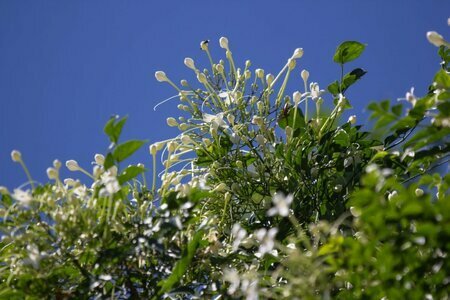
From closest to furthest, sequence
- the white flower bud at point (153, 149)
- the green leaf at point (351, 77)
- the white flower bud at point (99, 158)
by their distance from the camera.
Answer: the white flower bud at point (99, 158)
the white flower bud at point (153, 149)
the green leaf at point (351, 77)

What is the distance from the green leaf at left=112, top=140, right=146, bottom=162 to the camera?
126cm

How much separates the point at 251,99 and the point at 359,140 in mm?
302

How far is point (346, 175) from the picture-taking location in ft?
6.00

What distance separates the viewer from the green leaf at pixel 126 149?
4.14ft

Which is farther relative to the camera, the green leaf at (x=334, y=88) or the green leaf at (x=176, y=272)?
the green leaf at (x=334, y=88)

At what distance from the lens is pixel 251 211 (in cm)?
185

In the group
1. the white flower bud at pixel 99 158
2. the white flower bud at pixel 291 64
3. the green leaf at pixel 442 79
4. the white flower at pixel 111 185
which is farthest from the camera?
the white flower bud at pixel 291 64

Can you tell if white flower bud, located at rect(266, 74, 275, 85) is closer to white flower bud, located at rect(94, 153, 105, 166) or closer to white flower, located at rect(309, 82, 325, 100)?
white flower, located at rect(309, 82, 325, 100)

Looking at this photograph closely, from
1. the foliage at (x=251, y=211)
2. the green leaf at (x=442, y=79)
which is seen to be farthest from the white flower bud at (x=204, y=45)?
the green leaf at (x=442, y=79)

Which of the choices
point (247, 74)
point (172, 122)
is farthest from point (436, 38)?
point (172, 122)

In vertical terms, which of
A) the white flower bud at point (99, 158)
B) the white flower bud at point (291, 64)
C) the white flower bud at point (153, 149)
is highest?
the white flower bud at point (291, 64)

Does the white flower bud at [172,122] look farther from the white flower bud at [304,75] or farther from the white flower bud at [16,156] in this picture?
the white flower bud at [16,156]

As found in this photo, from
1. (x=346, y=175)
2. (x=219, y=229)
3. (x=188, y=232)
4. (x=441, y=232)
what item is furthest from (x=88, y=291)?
(x=346, y=175)

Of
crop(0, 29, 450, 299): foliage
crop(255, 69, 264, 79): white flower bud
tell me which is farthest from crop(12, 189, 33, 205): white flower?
crop(255, 69, 264, 79): white flower bud
